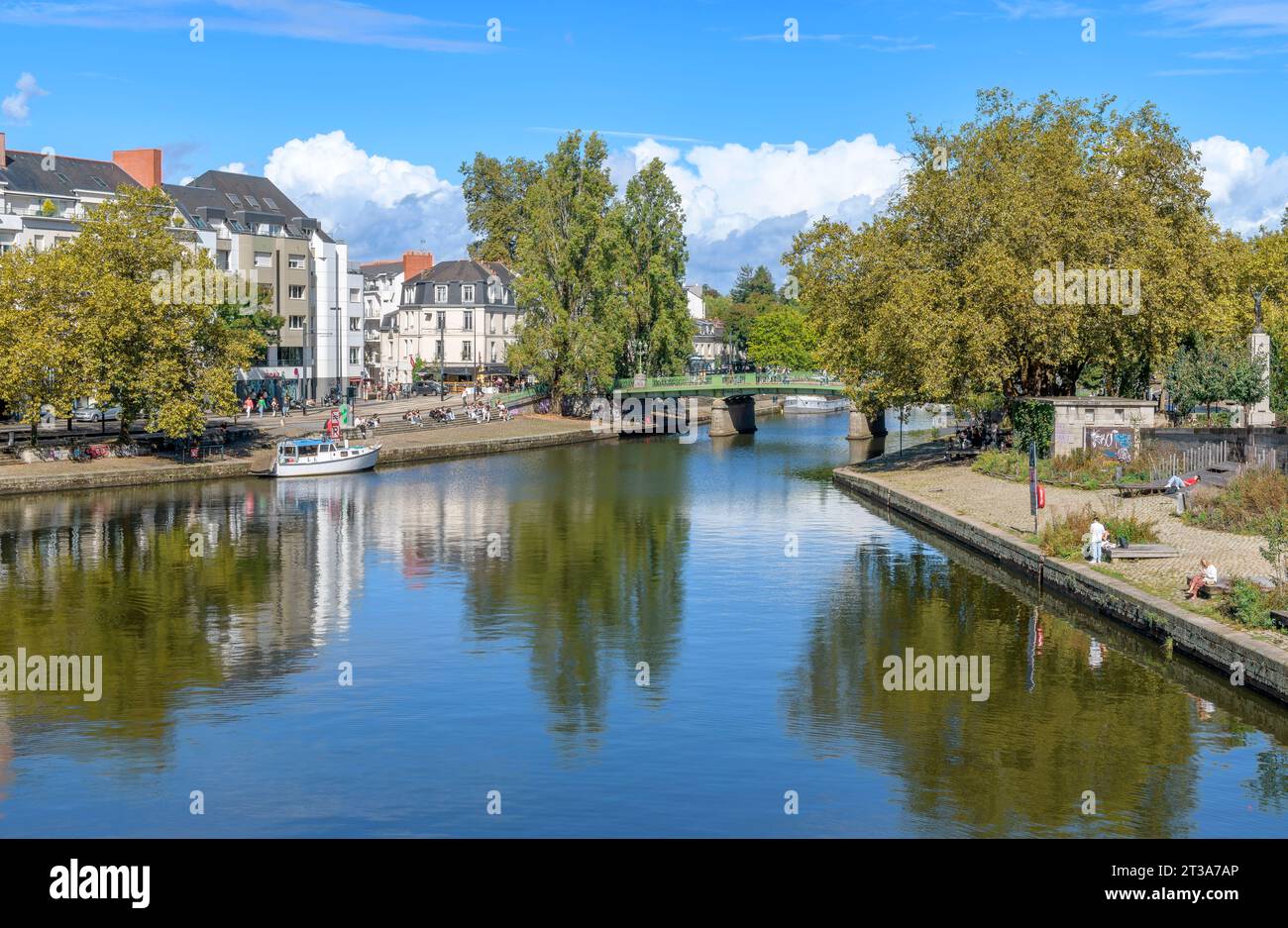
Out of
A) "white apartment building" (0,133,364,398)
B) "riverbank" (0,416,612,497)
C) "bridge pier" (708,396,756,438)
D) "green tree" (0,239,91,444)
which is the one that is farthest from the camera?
"bridge pier" (708,396,756,438)

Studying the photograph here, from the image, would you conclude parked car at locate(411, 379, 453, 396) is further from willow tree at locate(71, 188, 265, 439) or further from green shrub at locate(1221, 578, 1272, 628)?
green shrub at locate(1221, 578, 1272, 628)

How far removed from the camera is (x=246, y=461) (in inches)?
3130

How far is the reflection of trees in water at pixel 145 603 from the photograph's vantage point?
3103cm

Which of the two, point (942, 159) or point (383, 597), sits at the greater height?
point (942, 159)

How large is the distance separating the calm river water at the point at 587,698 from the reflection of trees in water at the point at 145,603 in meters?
0.16

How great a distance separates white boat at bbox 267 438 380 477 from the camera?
78000 millimetres

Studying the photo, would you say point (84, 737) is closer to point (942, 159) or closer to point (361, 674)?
point (361, 674)

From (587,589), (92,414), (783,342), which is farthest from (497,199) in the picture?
(587,589)

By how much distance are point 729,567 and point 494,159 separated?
387 feet

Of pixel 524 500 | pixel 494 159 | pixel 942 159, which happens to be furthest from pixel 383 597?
pixel 494 159

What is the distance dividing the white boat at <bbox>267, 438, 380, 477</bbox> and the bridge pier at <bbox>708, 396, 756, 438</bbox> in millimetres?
41985

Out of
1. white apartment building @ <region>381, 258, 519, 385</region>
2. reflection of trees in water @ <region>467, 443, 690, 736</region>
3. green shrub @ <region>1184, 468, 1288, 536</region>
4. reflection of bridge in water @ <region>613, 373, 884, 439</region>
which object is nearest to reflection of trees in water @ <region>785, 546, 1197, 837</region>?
reflection of trees in water @ <region>467, 443, 690, 736</region>

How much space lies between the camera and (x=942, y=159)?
249 ft

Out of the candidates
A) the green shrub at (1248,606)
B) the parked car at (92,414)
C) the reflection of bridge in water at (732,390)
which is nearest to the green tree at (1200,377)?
the reflection of bridge in water at (732,390)
